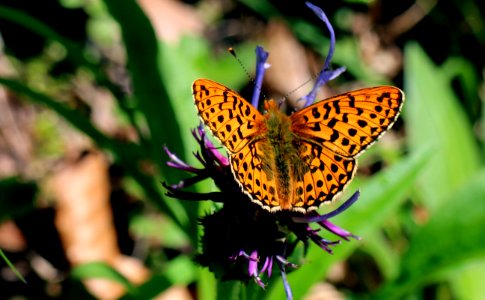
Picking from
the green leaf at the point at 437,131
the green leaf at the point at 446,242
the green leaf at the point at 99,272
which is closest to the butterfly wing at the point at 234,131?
the green leaf at the point at 99,272

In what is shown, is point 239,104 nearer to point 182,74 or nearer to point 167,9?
point 182,74

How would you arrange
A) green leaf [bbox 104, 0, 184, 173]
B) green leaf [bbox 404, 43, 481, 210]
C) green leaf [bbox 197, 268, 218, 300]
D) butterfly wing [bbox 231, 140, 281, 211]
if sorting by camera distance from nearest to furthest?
butterfly wing [bbox 231, 140, 281, 211] < green leaf [bbox 197, 268, 218, 300] < green leaf [bbox 104, 0, 184, 173] < green leaf [bbox 404, 43, 481, 210]

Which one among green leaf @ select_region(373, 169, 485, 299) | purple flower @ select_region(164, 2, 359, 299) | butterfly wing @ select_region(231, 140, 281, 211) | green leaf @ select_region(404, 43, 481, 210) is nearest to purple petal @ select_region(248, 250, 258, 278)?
purple flower @ select_region(164, 2, 359, 299)

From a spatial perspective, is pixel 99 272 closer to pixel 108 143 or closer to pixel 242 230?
pixel 108 143

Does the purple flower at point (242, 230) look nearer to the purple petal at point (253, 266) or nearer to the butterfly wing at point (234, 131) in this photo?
the purple petal at point (253, 266)

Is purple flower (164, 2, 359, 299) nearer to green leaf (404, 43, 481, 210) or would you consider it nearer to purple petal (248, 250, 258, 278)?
purple petal (248, 250, 258, 278)

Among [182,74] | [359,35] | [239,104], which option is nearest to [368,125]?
[239,104]

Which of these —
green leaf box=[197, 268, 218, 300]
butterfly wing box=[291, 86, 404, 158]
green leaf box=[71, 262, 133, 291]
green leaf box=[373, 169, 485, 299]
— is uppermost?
butterfly wing box=[291, 86, 404, 158]
